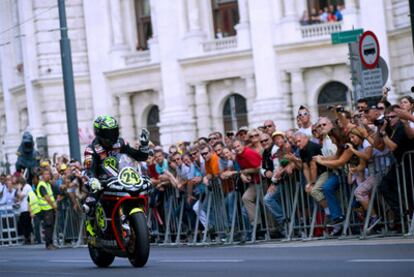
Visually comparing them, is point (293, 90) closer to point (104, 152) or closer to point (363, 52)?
point (363, 52)

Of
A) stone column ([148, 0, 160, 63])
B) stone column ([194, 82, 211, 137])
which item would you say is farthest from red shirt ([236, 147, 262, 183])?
stone column ([148, 0, 160, 63])

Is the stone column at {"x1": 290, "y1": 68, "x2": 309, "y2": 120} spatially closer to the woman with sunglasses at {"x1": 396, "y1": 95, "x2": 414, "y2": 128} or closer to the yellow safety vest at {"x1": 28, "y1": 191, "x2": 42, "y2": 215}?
the yellow safety vest at {"x1": 28, "y1": 191, "x2": 42, "y2": 215}

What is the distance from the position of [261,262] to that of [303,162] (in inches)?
197

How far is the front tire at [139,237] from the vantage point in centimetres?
1738

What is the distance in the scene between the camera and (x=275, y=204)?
23156 mm

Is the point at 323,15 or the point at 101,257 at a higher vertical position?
the point at 323,15

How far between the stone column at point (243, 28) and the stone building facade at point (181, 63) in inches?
1.9

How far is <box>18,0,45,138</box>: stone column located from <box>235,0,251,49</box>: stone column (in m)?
9.82

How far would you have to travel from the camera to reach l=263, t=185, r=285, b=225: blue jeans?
23078mm

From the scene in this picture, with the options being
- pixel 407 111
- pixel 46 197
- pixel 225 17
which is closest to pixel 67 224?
pixel 46 197

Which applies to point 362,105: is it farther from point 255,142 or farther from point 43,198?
point 43,198

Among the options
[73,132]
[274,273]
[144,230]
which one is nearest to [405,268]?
[274,273]

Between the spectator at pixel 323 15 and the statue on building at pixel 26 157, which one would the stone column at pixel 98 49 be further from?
the statue on building at pixel 26 157

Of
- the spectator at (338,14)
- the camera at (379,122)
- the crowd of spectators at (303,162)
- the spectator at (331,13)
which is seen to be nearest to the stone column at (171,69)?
the spectator at (331,13)
